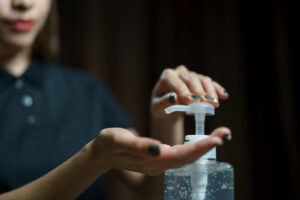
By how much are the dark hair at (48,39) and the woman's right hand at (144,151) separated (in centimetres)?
51

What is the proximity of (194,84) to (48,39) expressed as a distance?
1.63 ft

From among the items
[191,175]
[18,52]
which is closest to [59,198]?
[191,175]

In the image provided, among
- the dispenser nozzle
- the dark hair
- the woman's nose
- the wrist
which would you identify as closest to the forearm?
the wrist

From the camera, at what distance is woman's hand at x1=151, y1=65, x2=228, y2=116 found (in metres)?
0.36

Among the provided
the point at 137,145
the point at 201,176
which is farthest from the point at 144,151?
the point at 201,176

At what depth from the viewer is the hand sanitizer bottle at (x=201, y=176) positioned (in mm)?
346

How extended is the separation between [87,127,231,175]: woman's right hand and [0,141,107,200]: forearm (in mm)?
13

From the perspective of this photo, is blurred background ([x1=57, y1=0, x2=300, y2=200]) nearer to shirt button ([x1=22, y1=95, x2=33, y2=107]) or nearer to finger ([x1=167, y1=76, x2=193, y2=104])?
finger ([x1=167, y1=76, x2=193, y2=104])

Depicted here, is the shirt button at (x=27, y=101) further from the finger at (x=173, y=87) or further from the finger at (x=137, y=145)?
the finger at (x=137, y=145)

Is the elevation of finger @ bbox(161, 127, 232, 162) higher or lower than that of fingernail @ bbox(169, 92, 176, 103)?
lower

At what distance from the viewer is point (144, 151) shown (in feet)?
0.87

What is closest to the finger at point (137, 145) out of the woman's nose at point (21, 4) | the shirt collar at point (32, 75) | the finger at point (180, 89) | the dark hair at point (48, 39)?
the finger at point (180, 89)

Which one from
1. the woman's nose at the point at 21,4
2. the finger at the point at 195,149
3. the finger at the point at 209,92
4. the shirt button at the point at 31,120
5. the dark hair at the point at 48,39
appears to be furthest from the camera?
the dark hair at the point at 48,39

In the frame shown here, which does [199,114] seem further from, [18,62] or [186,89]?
[18,62]
